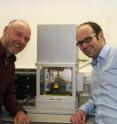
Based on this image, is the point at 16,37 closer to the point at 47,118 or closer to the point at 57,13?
the point at 47,118

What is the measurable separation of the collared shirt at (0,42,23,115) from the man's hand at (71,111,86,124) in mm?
378

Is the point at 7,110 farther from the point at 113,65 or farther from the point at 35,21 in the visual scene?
the point at 35,21

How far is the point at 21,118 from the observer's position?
1620mm

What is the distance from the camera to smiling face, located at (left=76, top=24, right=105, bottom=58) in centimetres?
166

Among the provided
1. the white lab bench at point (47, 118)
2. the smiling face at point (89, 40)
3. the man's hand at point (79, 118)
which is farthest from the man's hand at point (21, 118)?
the smiling face at point (89, 40)

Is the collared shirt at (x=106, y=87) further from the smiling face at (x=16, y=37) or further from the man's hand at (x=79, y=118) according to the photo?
the smiling face at (x=16, y=37)

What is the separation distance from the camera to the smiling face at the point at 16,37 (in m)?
1.75

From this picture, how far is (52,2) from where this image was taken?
107 inches

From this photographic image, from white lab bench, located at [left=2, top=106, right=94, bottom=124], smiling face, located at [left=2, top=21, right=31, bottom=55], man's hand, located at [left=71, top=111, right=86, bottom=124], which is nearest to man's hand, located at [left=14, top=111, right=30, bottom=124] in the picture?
white lab bench, located at [left=2, top=106, right=94, bottom=124]

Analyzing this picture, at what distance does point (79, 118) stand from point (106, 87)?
27cm

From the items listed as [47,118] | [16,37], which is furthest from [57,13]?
[47,118]

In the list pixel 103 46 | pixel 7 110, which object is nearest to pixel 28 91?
pixel 7 110

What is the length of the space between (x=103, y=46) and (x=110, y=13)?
1.05 metres

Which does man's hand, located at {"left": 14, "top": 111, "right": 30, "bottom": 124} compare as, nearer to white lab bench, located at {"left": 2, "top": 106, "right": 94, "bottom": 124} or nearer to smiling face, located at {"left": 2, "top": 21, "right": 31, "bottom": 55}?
white lab bench, located at {"left": 2, "top": 106, "right": 94, "bottom": 124}
